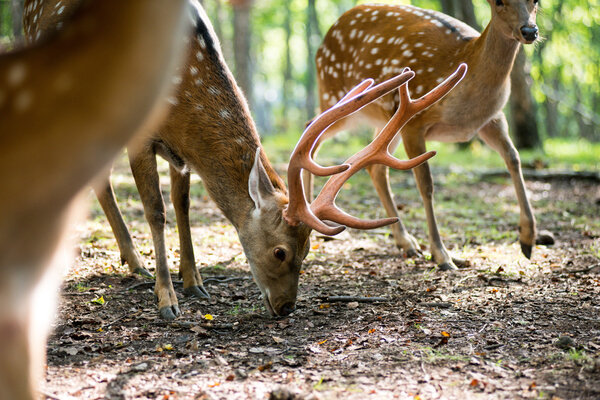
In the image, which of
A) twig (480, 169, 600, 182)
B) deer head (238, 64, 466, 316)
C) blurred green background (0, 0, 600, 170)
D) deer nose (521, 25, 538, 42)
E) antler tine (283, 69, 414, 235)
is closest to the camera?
antler tine (283, 69, 414, 235)

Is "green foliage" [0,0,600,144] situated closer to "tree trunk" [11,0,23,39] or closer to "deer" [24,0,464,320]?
"tree trunk" [11,0,23,39]

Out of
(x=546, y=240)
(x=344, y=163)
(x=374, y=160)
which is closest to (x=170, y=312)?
A: (x=344, y=163)

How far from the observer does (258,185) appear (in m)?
4.13

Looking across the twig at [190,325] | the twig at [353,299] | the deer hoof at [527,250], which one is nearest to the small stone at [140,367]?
the twig at [190,325]

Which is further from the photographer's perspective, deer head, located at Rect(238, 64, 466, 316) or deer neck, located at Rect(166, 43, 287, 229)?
deer neck, located at Rect(166, 43, 287, 229)

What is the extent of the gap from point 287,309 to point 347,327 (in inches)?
17.4

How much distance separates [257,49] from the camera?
43719mm

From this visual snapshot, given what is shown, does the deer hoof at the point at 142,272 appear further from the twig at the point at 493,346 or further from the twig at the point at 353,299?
the twig at the point at 493,346

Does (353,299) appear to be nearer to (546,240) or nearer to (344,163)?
(344,163)

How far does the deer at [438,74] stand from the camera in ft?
17.0

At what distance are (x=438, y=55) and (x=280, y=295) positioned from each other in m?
2.95

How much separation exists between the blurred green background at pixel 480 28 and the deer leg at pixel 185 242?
2.49 m

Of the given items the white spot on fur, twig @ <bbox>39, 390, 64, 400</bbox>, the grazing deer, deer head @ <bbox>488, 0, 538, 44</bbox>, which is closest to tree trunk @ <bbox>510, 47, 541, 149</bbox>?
deer head @ <bbox>488, 0, 538, 44</bbox>

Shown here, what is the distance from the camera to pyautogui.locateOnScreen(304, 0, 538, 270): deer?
5180 millimetres
